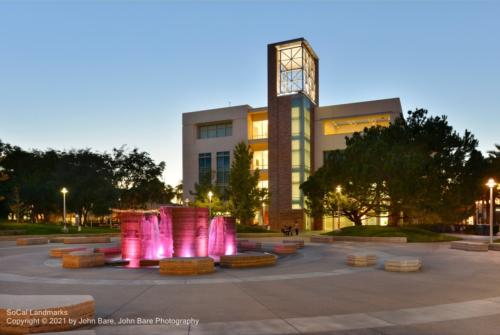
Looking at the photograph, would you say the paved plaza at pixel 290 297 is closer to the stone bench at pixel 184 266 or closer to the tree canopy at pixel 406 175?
the stone bench at pixel 184 266

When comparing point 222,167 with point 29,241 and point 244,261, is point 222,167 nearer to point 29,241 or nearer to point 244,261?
point 29,241

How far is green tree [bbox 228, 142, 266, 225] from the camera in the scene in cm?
4825

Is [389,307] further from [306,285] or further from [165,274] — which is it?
[165,274]

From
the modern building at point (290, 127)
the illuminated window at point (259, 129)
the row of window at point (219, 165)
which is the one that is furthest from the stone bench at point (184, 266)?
the illuminated window at point (259, 129)

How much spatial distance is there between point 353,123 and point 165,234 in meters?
48.1

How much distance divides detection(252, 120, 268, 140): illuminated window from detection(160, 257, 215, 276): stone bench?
172 feet

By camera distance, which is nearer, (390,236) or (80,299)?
(80,299)

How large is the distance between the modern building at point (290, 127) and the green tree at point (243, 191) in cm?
792

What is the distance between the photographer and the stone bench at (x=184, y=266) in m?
15.0

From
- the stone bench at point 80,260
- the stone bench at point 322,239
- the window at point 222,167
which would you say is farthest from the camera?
the window at point 222,167

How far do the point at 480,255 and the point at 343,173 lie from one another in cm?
1598

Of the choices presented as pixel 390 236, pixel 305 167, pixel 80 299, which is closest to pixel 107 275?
pixel 80 299

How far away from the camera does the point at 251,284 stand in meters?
13.2

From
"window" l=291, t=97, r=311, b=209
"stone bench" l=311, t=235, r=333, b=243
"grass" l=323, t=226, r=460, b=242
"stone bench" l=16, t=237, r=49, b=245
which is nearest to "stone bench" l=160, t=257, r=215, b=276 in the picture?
"stone bench" l=311, t=235, r=333, b=243
